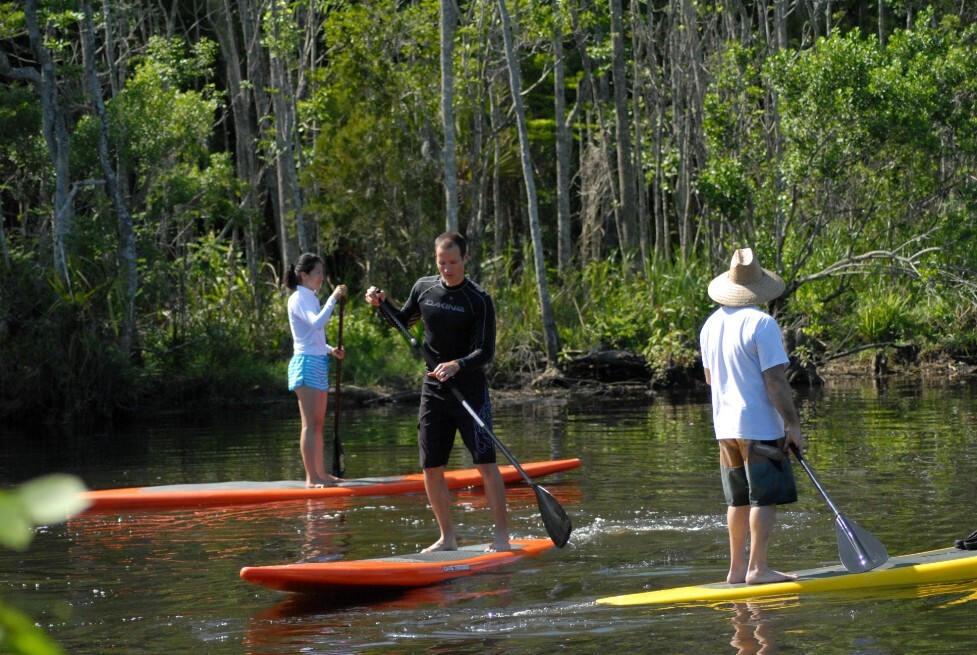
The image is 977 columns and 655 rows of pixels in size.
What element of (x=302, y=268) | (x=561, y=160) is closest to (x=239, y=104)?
(x=561, y=160)

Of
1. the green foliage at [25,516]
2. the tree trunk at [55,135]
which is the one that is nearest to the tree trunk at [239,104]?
the tree trunk at [55,135]

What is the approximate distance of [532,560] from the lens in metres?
6.53

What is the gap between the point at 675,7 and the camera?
2264 cm

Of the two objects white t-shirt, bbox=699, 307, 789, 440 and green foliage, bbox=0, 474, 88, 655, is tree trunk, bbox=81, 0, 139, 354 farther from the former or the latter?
green foliage, bbox=0, 474, 88, 655

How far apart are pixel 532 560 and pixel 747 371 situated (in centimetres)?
184

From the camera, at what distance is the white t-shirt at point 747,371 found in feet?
17.0

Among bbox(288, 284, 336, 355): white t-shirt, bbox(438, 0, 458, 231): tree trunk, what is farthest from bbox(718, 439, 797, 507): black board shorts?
bbox(438, 0, 458, 231): tree trunk

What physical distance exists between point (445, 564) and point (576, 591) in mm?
714

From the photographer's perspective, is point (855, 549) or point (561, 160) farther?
point (561, 160)

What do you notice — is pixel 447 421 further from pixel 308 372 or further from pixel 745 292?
pixel 308 372

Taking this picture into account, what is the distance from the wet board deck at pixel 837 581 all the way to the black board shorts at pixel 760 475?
40 centimetres

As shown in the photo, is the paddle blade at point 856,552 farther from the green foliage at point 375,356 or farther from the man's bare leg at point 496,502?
the green foliage at point 375,356

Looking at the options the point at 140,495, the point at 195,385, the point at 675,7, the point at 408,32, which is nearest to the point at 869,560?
the point at 140,495

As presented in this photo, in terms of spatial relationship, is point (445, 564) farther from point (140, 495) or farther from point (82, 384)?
point (82, 384)
